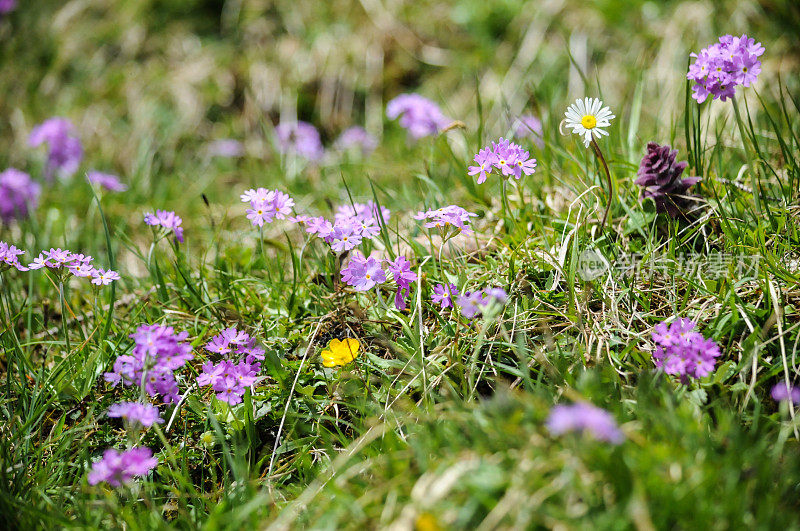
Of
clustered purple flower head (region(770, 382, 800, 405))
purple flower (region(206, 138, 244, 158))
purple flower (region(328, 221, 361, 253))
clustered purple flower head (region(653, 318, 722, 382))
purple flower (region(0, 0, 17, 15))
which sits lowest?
clustered purple flower head (region(770, 382, 800, 405))

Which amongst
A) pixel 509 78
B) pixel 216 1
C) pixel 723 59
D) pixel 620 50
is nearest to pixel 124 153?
pixel 216 1

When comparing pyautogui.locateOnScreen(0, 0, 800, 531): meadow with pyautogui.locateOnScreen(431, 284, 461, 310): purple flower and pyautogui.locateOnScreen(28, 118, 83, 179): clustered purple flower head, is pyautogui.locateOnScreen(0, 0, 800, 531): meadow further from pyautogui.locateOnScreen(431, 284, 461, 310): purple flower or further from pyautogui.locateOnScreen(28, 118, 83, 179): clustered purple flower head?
pyautogui.locateOnScreen(28, 118, 83, 179): clustered purple flower head

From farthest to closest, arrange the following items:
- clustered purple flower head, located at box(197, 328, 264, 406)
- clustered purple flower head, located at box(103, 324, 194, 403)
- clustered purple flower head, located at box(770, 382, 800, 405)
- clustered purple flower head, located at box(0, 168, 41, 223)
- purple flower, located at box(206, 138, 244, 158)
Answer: purple flower, located at box(206, 138, 244, 158)
clustered purple flower head, located at box(0, 168, 41, 223)
clustered purple flower head, located at box(197, 328, 264, 406)
clustered purple flower head, located at box(103, 324, 194, 403)
clustered purple flower head, located at box(770, 382, 800, 405)

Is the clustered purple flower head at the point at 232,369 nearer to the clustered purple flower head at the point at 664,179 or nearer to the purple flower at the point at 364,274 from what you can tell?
the purple flower at the point at 364,274

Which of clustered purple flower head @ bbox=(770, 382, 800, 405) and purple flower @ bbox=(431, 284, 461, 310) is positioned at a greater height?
purple flower @ bbox=(431, 284, 461, 310)

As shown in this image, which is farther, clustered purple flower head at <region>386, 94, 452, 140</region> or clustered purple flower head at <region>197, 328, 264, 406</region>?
clustered purple flower head at <region>386, 94, 452, 140</region>

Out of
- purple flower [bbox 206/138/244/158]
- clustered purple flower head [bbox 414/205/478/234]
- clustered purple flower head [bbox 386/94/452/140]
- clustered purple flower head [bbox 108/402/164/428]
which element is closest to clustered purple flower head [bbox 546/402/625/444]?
clustered purple flower head [bbox 414/205/478/234]

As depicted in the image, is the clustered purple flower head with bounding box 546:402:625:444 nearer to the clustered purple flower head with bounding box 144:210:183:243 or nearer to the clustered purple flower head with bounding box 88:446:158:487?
the clustered purple flower head with bounding box 88:446:158:487

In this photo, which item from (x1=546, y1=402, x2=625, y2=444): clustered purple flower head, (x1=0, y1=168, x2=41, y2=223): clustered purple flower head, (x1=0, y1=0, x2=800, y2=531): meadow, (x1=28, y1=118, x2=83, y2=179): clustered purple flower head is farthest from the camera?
(x1=28, y1=118, x2=83, y2=179): clustered purple flower head

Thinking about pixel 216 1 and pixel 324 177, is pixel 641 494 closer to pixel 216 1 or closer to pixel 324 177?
pixel 324 177
